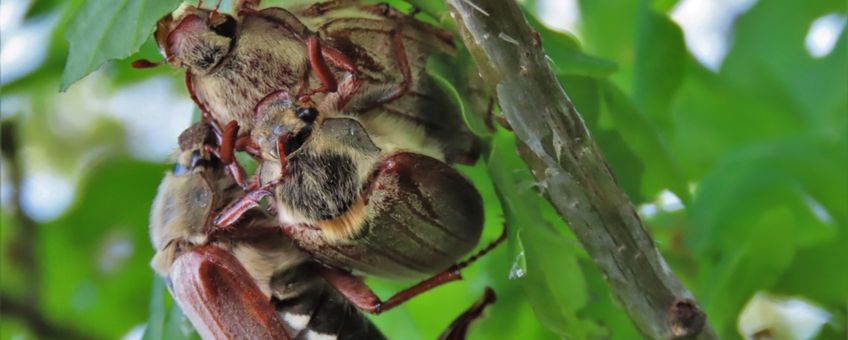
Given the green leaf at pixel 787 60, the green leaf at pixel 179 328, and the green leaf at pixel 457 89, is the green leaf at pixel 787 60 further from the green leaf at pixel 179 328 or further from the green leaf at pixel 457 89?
the green leaf at pixel 179 328

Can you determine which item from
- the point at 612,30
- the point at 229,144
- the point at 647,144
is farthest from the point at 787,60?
the point at 229,144

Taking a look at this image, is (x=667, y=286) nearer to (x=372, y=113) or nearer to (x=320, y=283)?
(x=372, y=113)

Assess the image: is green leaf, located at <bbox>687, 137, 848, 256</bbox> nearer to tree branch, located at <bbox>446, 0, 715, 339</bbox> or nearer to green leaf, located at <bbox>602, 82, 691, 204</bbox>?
green leaf, located at <bbox>602, 82, 691, 204</bbox>

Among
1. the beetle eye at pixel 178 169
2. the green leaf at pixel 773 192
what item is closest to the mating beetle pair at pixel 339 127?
the beetle eye at pixel 178 169

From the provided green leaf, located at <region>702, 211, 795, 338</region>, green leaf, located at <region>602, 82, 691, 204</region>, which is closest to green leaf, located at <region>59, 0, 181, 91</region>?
green leaf, located at <region>602, 82, 691, 204</region>

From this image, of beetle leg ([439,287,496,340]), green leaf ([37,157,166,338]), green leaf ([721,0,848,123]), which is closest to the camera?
beetle leg ([439,287,496,340])

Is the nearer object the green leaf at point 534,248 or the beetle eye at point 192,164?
the green leaf at point 534,248
